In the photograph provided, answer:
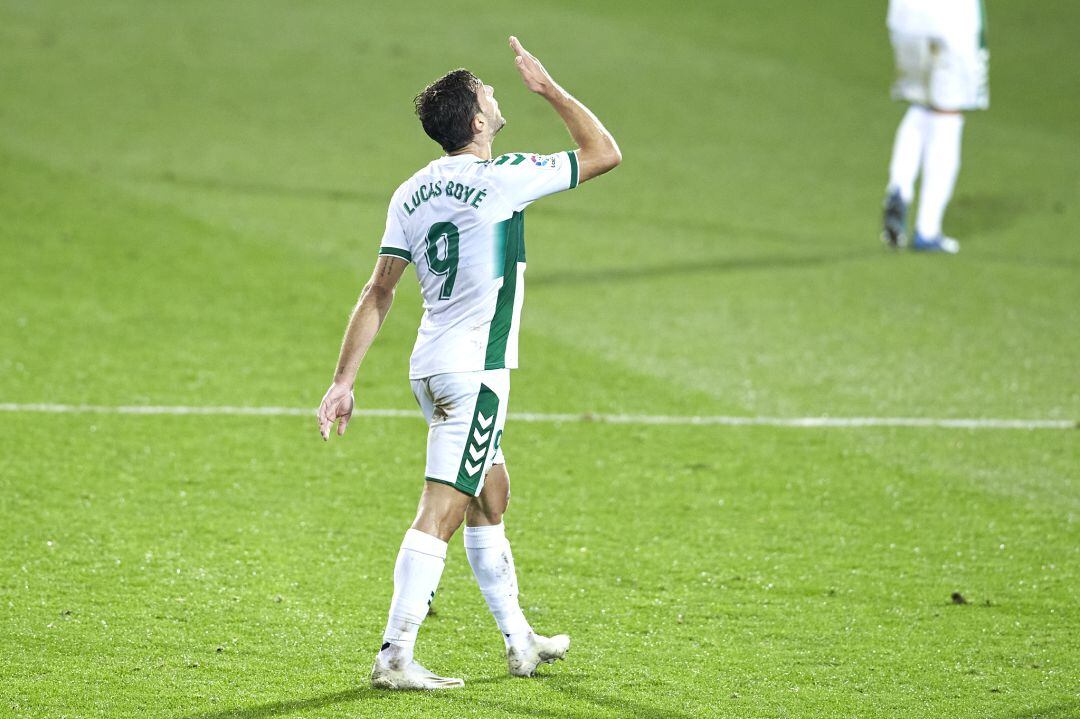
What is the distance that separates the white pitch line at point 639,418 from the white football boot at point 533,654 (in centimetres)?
296

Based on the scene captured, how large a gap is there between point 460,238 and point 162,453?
2992mm

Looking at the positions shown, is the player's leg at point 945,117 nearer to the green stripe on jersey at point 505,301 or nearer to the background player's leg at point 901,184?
the background player's leg at point 901,184

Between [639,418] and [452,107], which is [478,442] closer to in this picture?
[452,107]

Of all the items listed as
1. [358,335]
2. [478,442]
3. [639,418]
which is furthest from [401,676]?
[639,418]

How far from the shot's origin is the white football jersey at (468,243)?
14.7ft

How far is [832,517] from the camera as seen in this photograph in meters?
6.38

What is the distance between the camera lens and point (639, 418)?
7.78 m

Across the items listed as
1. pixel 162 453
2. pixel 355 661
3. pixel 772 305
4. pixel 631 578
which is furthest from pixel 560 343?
pixel 355 661

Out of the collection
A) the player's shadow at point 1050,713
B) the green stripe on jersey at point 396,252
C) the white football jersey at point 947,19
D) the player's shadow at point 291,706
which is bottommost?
the player's shadow at point 291,706

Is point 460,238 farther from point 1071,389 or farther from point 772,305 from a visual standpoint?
point 772,305

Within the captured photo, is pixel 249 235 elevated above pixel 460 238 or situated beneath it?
situated beneath

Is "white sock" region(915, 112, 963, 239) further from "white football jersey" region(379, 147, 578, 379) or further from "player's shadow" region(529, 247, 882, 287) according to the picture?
"white football jersey" region(379, 147, 578, 379)

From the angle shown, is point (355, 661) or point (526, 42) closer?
point (355, 661)

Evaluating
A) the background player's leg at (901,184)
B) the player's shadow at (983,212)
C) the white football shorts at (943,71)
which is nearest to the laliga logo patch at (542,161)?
the background player's leg at (901,184)
